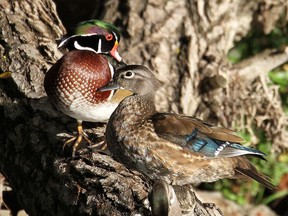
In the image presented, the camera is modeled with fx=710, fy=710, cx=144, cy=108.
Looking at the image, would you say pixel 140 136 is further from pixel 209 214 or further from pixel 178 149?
pixel 209 214

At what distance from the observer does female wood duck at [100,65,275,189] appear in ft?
11.4

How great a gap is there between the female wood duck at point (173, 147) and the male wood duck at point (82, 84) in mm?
202

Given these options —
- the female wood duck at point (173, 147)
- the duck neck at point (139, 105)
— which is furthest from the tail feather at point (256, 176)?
the duck neck at point (139, 105)

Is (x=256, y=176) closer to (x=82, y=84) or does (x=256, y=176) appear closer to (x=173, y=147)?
(x=173, y=147)

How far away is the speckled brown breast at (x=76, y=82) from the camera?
12.5 feet

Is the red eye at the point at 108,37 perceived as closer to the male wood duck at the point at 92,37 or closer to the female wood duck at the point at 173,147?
the male wood duck at the point at 92,37

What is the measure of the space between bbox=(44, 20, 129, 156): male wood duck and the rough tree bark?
0.17 metres

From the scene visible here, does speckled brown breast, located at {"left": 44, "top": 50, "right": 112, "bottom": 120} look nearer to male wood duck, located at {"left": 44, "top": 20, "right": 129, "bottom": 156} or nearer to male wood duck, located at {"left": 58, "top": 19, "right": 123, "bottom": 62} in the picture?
male wood duck, located at {"left": 44, "top": 20, "right": 129, "bottom": 156}

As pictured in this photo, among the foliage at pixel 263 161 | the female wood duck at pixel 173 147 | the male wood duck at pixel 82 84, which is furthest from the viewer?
the foliage at pixel 263 161

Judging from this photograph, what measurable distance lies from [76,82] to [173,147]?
715mm

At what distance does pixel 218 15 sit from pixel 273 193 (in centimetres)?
163

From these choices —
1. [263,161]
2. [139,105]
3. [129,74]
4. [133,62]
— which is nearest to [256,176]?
[139,105]

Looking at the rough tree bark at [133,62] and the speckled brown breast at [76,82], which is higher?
the speckled brown breast at [76,82]

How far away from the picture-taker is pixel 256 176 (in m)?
3.59
